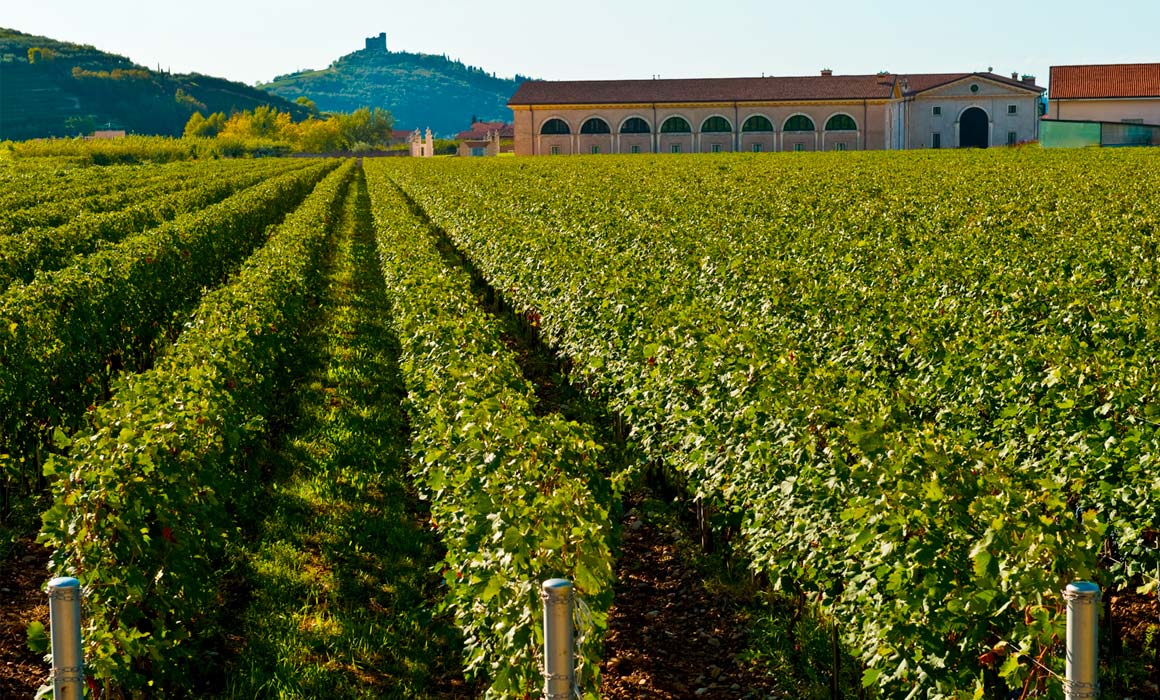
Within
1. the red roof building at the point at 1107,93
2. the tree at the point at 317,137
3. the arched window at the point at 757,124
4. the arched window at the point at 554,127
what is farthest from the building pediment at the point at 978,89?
the tree at the point at 317,137

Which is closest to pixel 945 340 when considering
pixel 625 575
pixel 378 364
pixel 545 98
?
pixel 625 575

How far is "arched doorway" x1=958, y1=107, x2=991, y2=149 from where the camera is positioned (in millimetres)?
91938

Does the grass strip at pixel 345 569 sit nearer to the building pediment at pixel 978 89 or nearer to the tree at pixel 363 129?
the building pediment at pixel 978 89

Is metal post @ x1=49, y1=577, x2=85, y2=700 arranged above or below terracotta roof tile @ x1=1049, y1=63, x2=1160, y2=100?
below

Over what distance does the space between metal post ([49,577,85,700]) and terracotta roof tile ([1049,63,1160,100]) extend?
286 feet

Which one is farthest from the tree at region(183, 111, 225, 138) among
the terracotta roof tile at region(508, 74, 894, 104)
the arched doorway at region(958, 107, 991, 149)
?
the arched doorway at region(958, 107, 991, 149)

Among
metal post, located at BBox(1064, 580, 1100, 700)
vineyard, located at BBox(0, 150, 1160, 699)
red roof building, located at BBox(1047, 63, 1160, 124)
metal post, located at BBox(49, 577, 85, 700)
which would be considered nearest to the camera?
metal post, located at BBox(1064, 580, 1100, 700)

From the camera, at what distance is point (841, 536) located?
18.3 ft

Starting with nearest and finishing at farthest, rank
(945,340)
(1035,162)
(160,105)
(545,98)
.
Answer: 1. (945,340)
2. (1035,162)
3. (545,98)
4. (160,105)

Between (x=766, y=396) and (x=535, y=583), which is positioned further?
(x=766, y=396)

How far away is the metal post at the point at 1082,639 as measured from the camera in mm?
3490

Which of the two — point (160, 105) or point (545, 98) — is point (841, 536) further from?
point (160, 105)

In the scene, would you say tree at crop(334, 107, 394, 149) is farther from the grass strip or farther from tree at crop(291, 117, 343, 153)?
the grass strip

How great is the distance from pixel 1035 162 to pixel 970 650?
149 feet
